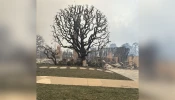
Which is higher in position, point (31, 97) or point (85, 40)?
point (85, 40)

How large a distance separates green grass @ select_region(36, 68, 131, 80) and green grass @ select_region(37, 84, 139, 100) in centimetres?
11

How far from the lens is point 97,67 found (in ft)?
6.23

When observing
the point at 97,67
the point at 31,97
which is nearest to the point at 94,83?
the point at 97,67

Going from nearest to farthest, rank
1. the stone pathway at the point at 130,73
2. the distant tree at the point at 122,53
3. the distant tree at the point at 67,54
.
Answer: the stone pathway at the point at 130,73
the distant tree at the point at 122,53
the distant tree at the point at 67,54

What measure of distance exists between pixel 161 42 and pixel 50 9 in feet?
3.32

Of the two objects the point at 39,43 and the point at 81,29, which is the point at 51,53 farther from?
the point at 81,29

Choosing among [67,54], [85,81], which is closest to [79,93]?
[85,81]

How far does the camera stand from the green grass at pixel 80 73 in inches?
73.1

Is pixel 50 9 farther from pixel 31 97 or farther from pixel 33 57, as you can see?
pixel 31 97

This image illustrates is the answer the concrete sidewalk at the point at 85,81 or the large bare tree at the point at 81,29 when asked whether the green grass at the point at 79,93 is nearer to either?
the concrete sidewalk at the point at 85,81

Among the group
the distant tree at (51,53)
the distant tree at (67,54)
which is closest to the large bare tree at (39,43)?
the distant tree at (51,53)

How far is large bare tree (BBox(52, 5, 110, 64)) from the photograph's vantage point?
1.87 m

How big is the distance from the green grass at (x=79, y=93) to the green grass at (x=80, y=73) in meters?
0.11

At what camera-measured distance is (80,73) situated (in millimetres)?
1902
